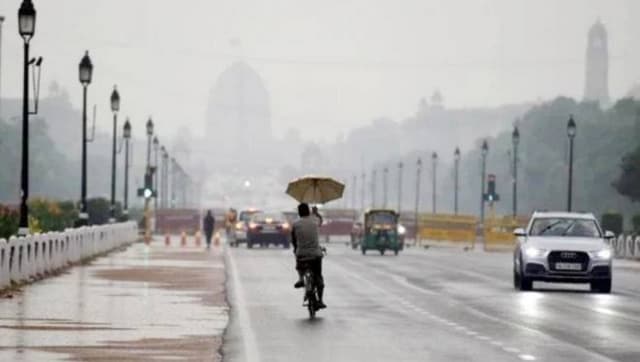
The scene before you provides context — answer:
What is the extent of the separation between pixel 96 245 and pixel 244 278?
16.3 metres

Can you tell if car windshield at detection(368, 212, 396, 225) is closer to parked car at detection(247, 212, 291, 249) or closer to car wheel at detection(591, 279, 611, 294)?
parked car at detection(247, 212, 291, 249)

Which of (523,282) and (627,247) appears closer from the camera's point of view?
(523,282)

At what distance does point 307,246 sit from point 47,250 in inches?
631

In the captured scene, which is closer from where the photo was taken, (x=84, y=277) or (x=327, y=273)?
(x=84, y=277)

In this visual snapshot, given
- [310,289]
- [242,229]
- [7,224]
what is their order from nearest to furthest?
[310,289] < [7,224] < [242,229]

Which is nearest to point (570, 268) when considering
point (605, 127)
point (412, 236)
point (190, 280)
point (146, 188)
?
point (190, 280)

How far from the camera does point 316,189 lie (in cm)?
5262

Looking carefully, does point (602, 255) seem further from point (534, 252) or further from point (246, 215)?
point (246, 215)

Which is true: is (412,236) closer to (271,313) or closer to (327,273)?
(327,273)

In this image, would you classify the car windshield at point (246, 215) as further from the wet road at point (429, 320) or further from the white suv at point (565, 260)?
the white suv at point (565, 260)

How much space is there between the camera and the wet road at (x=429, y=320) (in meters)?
24.5

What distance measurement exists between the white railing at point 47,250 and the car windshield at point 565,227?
11399 millimetres

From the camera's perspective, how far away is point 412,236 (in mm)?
127625

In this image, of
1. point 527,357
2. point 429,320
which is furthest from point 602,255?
point 527,357
